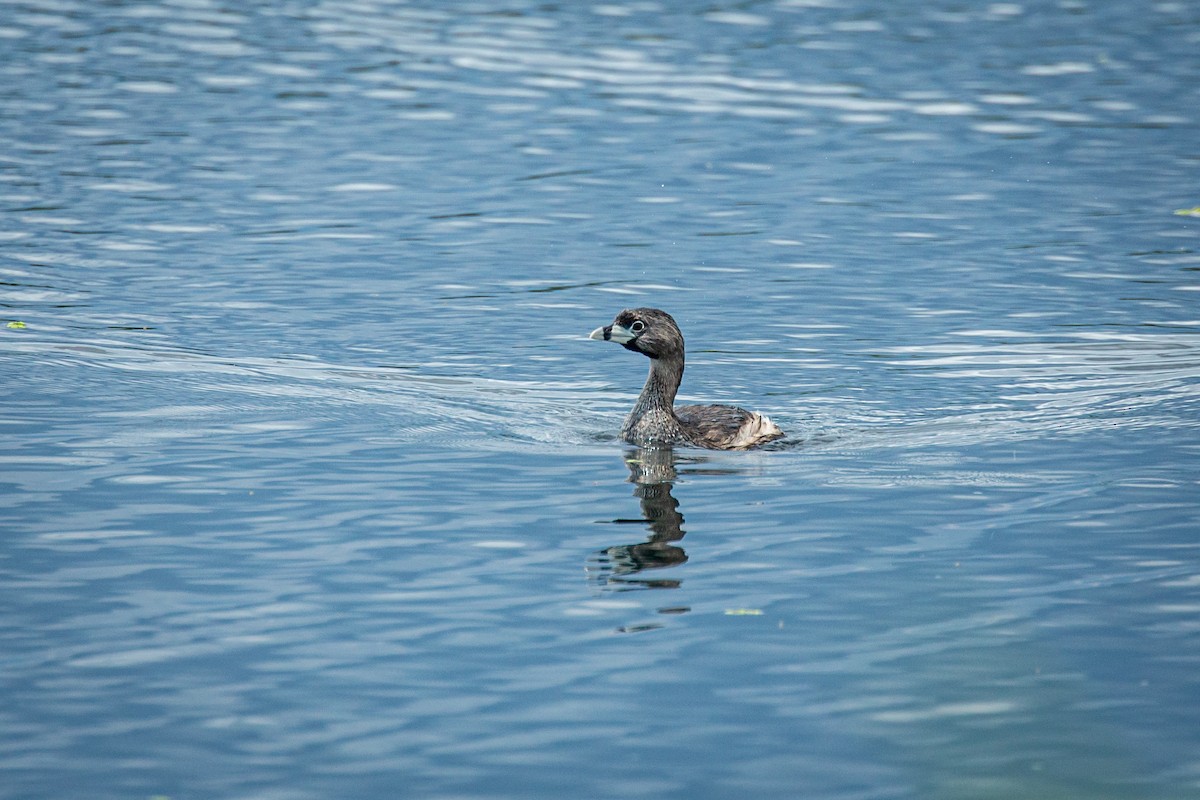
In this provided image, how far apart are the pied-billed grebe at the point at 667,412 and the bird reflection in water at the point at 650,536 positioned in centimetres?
30

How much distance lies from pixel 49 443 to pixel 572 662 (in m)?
7.79

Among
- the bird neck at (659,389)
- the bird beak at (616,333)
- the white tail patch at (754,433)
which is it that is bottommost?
the white tail patch at (754,433)

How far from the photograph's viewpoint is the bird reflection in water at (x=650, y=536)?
14.2 metres


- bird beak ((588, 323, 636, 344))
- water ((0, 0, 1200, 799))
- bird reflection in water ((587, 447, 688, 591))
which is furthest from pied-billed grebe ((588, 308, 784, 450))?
water ((0, 0, 1200, 799))

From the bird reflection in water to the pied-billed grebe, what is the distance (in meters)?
0.30

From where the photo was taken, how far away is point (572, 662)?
488 inches

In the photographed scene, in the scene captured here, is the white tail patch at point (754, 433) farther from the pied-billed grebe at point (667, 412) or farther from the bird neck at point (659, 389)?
the bird neck at point (659, 389)

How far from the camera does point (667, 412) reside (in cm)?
1872

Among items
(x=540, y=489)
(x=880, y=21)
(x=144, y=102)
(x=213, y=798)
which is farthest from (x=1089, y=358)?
(x=880, y=21)

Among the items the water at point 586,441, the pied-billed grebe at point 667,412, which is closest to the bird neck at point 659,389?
the pied-billed grebe at point 667,412

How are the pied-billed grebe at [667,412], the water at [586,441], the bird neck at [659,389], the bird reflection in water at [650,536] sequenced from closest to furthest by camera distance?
the water at [586,441]
the bird reflection in water at [650,536]
the pied-billed grebe at [667,412]
the bird neck at [659,389]

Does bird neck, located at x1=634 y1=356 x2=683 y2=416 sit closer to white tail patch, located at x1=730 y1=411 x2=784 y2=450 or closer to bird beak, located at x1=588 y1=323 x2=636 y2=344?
bird beak, located at x1=588 y1=323 x2=636 y2=344

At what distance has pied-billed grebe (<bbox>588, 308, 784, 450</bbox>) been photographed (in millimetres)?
18594

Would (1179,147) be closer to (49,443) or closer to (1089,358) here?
(1089,358)
